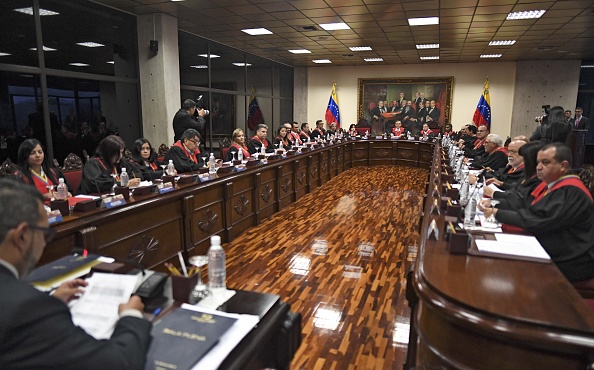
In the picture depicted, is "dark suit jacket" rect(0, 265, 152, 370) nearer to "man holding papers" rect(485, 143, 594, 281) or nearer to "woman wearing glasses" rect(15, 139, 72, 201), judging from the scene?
"man holding papers" rect(485, 143, 594, 281)

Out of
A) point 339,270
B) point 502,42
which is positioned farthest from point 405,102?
point 339,270

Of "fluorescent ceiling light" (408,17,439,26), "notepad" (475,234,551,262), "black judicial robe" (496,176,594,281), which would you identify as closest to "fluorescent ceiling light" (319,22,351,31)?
"fluorescent ceiling light" (408,17,439,26)

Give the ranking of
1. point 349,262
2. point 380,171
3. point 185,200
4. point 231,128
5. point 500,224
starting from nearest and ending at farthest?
point 500,224, point 185,200, point 349,262, point 380,171, point 231,128

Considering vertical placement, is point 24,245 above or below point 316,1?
below

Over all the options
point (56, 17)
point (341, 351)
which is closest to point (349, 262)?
point (341, 351)

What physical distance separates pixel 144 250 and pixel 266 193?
91.9 inches

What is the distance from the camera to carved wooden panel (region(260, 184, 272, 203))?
A: 194 inches

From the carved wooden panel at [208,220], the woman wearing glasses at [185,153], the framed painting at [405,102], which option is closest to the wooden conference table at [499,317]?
the carved wooden panel at [208,220]

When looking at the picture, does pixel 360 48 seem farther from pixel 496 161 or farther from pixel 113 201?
pixel 113 201

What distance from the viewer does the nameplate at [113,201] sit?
8.40 ft

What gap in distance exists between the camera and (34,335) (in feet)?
2.42

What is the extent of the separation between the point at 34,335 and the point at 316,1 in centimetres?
550

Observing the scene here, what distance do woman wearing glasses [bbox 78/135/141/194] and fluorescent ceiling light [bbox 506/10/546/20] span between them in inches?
234

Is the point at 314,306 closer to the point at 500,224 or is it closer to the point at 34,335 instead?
the point at 500,224
